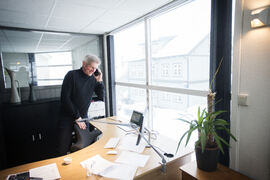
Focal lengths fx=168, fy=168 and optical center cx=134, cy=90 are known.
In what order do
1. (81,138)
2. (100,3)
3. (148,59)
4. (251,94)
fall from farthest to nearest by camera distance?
(148,59) < (100,3) < (81,138) < (251,94)

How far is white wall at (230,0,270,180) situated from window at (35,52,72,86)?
3514 millimetres

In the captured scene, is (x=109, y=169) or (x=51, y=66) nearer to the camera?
(x=109, y=169)

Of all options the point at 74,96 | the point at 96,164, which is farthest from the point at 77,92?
the point at 96,164

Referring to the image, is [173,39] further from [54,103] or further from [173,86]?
[54,103]

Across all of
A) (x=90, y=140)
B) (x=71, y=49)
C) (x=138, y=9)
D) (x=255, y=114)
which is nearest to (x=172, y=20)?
(x=138, y=9)

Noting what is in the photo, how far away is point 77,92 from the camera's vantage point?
2500 millimetres

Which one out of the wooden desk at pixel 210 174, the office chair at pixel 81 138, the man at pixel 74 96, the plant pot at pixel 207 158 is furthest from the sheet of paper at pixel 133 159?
the man at pixel 74 96

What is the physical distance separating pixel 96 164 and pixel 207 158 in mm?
1000

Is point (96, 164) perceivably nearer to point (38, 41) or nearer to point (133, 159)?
point (133, 159)

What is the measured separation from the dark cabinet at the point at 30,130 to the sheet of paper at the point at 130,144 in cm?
168

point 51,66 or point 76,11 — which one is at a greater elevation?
point 76,11

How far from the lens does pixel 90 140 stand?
2.31 metres

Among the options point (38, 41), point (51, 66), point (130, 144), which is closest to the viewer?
point (130, 144)

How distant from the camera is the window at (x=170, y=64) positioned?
2.20 meters
